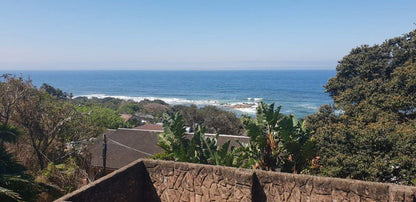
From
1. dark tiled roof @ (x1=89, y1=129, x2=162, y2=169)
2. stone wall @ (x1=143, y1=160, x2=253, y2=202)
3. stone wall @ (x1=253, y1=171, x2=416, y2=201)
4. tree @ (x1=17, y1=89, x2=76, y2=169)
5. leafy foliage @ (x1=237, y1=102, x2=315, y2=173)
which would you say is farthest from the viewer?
dark tiled roof @ (x1=89, y1=129, x2=162, y2=169)

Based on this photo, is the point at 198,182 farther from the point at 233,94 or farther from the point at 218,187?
the point at 233,94

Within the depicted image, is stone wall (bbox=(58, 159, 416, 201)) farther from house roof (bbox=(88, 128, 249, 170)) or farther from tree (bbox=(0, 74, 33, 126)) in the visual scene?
tree (bbox=(0, 74, 33, 126))

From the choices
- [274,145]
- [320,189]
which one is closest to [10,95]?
[274,145]

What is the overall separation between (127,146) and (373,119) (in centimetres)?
1113

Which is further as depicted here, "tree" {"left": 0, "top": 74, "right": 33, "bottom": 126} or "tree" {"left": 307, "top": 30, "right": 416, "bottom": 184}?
"tree" {"left": 0, "top": 74, "right": 33, "bottom": 126}

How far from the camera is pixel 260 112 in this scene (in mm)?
9000

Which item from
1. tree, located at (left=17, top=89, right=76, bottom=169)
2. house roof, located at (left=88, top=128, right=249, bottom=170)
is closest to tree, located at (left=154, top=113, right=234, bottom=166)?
house roof, located at (left=88, top=128, right=249, bottom=170)

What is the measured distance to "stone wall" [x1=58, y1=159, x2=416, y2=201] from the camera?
211 inches

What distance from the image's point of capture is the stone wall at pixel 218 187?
5348 millimetres

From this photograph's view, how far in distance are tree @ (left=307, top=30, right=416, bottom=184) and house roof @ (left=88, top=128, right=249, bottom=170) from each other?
468cm

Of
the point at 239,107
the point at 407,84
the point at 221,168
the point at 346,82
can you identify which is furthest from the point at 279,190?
the point at 239,107

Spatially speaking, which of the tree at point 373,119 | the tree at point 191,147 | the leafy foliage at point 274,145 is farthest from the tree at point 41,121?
the tree at point 373,119

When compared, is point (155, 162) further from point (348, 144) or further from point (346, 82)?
point (346, 82)

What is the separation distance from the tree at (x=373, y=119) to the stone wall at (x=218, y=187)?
319 centimetres
